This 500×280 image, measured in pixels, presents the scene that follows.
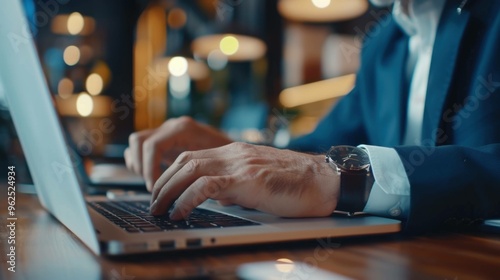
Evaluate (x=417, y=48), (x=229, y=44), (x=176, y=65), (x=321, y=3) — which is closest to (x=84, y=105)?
(x=176, y=65)

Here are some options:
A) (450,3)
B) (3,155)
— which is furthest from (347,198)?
(3,155)

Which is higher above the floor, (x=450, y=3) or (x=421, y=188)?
(x=450, y=3)

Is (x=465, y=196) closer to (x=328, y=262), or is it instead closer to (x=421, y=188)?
(x=421, y=188)

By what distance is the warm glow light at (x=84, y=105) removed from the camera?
5504mm

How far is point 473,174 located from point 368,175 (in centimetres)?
13

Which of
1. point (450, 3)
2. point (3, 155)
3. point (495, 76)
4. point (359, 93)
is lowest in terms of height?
point (3, 155)

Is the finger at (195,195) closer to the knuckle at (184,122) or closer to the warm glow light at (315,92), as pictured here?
the knuckle at (184,122)

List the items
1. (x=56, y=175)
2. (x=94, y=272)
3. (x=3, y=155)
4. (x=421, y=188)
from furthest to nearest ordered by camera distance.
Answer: (x=3, y=155)
(x=421, y=188)
(x=56, y=175)
(x=94, y=272)

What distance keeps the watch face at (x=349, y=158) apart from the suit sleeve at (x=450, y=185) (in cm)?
5

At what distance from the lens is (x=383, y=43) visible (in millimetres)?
1340

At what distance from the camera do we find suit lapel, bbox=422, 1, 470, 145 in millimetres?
938

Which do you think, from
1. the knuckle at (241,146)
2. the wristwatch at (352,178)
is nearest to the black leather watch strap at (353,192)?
the wristwatch at (352,178)

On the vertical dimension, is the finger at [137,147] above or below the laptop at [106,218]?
below

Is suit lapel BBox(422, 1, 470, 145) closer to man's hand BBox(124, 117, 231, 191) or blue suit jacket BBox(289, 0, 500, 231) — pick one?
blue suit jacket BBox(289, 0, 500, 231)
